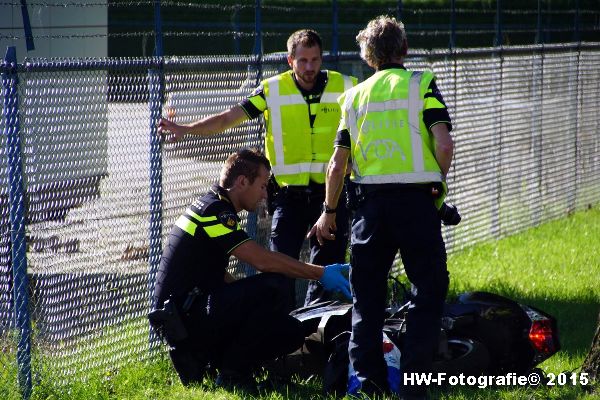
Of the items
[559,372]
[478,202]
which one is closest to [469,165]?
[478,202]

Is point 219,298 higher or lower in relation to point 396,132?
lower

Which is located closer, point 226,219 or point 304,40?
point 226,219

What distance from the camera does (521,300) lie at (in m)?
7.49

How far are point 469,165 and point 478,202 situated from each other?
1.52ft

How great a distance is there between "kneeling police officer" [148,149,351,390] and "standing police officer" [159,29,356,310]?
82 cm

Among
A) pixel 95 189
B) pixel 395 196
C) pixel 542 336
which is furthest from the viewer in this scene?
pixel 95 189

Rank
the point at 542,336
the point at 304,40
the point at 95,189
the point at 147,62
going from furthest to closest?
the point at 304,40 < the point at 147,62 < the point at 95,189 < the point at 542,336

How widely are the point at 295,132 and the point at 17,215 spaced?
6.19 feet

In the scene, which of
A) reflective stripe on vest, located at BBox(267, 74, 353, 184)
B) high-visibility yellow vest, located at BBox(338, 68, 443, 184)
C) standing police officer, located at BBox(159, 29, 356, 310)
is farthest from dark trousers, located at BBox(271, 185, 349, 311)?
high-visibility yellow vest, located at BBox(338, 68, 443, 184)

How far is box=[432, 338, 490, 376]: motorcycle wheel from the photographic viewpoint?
532 centimetres

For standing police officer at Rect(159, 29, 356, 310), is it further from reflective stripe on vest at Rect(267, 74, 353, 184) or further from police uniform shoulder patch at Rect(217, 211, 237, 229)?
police uniform shoulder patch at Rect(217, 211, 237, 229)

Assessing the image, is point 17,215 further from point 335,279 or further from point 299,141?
point 299,141

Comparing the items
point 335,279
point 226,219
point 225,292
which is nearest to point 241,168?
point 226,219

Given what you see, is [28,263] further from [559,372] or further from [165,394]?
[559,372]
